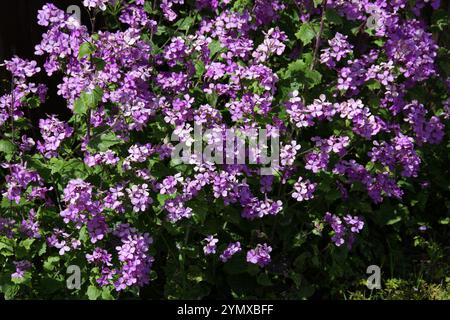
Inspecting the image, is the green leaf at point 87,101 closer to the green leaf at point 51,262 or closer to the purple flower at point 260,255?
the green leaf at point 51,262

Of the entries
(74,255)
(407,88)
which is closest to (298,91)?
(407,88)

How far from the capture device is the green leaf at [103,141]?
142 inches

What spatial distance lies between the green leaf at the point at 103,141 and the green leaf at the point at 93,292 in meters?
0.70

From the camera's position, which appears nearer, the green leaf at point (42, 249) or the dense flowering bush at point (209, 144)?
the dense flowering bush at point (209, 144)

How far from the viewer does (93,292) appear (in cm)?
374

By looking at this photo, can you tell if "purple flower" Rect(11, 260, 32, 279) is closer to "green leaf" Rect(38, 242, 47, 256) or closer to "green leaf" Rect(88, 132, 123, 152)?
"green leaf" Rect(38, 242, 47, 256)

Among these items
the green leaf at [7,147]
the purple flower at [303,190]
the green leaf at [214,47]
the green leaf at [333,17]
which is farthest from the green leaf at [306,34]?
the green leaf at [7,147]

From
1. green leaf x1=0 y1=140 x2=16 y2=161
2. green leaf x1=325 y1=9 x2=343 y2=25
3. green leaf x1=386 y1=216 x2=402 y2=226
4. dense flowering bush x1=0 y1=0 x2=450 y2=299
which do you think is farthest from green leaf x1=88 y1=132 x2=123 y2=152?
green leaf x1=386 y1=216 x2=402 y2=226

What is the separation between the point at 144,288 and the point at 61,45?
1382 millimetres

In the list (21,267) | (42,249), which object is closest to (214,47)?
(42,249)

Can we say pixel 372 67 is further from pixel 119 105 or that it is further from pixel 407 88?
pixel 119 105

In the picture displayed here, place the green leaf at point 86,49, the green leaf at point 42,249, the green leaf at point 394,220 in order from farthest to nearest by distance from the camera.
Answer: the green leaf at point 394,220 < the green leaf at point 42,249 < the green leaf at point 86,49

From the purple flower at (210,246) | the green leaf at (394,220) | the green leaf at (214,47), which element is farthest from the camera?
the green leaf at (394,220)

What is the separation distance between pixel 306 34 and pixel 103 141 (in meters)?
1.22
